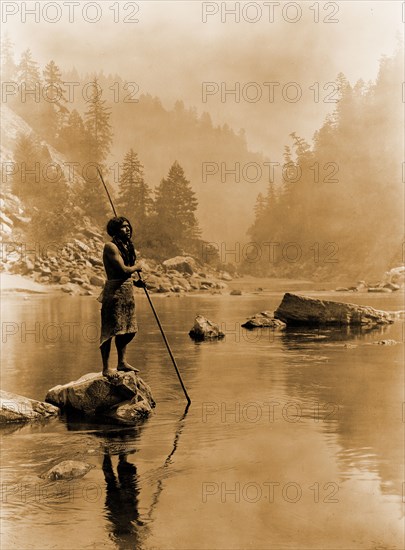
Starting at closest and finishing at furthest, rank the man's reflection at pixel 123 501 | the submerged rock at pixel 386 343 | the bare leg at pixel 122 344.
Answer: the man's reflection at pixel 123 501
the bare leg at pixel 122 344
the submerged rock at pixel 386 343

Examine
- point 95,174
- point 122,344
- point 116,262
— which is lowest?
point 122,344

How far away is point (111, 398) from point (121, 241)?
7.76 ft

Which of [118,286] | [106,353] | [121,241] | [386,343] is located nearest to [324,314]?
[386,343]

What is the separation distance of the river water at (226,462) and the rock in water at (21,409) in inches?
14.9

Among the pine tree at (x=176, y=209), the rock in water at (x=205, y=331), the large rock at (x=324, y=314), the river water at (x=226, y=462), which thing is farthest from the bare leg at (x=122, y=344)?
the pine tree at (x=176, y=209)

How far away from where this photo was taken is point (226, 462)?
308 inches

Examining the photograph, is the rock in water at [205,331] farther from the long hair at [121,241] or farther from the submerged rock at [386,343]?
the long hair at [121,241]

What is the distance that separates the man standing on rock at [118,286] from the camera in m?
9.49

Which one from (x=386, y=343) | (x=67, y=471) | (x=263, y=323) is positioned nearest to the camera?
(x=67, y=471)

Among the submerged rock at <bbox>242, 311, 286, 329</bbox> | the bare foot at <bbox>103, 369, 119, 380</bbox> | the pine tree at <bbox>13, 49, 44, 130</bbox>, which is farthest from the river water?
the pine tree at <bbox>13, 49, 44, 130</bbox>

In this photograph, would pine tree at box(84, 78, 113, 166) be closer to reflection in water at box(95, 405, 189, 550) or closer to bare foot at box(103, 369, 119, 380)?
bare foot at box(103, 369, 119, 380)

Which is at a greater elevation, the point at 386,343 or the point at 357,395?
the point at 386,343

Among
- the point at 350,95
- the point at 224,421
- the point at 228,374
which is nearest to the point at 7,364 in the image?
the point at 228,374

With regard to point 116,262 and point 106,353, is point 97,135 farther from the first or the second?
point 116,262
